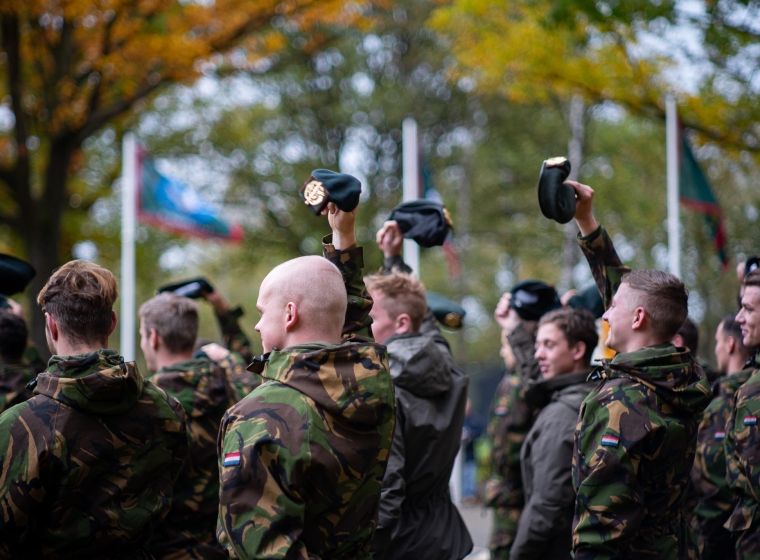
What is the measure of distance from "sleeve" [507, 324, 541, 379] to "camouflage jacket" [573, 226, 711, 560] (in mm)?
1650

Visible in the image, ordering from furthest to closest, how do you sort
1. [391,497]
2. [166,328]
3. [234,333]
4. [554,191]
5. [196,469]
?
1. [234,333]
2. [166,328]
3. [196,469]
4. [391,497]
5. [554,191]

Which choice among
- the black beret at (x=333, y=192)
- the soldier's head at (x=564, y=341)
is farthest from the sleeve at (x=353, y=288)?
the soldier's head at (x=564, y=341)

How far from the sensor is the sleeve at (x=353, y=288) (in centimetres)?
354

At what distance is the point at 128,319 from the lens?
10648 millimetres

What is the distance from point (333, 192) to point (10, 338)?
2306 millimetres

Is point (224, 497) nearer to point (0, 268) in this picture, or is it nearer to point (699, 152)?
point (0, 268)

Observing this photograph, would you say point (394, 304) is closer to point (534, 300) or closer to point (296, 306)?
point (534, 300)

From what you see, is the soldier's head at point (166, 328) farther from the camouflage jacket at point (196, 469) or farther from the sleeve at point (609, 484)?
the sleeve at point (609, 484)

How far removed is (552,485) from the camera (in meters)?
4.47

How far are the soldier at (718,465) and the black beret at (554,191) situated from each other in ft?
6.34

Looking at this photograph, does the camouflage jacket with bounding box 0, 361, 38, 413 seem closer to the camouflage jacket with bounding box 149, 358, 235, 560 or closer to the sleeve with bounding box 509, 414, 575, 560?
the camouflage jacket with bounding box 149, 358, 235, 560

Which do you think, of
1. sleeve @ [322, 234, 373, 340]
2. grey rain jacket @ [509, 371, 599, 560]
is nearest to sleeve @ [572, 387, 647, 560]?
grey rain jacket @ [509, 371, 599, 560]

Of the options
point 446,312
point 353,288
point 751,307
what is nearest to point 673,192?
point 446,312

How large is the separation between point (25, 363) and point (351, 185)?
241 centimetres
